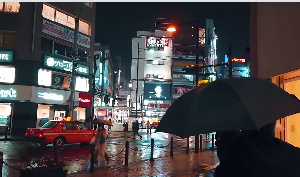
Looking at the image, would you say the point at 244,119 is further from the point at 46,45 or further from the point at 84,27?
the point at 84,27

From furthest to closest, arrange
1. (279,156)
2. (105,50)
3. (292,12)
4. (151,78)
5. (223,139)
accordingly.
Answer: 1. (151,78)
2. (105,50)
3. (292,12)
4. (223,139)
5. (279,156)

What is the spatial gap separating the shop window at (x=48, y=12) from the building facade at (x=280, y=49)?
24.5m

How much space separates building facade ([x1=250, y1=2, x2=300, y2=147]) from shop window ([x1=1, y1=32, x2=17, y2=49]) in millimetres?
24135

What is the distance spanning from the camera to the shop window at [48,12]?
29.3m

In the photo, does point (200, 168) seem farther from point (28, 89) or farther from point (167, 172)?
point (28, 89)

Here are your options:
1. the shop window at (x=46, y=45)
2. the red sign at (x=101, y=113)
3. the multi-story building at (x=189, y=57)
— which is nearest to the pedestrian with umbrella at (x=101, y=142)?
the shop window at (x=46, y=45)

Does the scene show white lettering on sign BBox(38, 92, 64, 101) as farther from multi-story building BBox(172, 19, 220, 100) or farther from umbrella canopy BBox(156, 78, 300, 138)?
multi-story building BBox(172, 19, 220, 100)

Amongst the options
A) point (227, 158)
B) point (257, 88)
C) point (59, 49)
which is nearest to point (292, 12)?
point (257, 88)

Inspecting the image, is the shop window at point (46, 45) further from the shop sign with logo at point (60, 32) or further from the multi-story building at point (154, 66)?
the multi-story building at point (154, 66)

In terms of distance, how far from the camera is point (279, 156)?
2.35 m

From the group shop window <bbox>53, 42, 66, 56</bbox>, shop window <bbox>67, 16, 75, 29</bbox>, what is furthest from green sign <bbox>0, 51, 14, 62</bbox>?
shop window <bbox>67, 16, 75, 29</bbox>

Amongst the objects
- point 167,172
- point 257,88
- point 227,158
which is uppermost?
point 257,88

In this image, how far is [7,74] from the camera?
2700cm

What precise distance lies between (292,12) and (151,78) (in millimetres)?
61698
